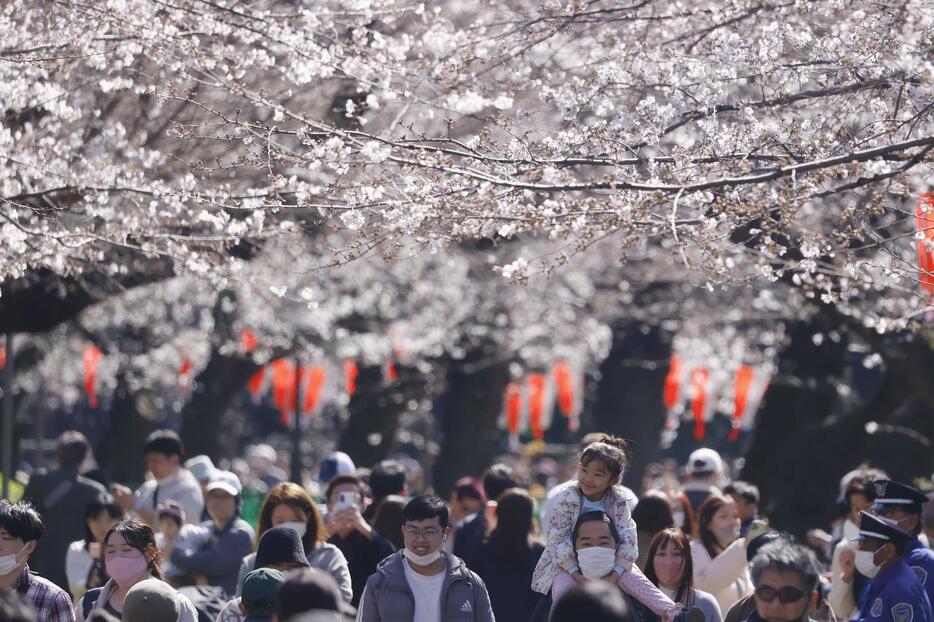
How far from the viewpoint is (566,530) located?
6645 mm

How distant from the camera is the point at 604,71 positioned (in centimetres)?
783

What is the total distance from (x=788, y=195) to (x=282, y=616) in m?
3.89

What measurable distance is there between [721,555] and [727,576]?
0.13 metres

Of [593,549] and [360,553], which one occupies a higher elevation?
[593,549]

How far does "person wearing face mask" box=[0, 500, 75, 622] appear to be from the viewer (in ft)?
20.8

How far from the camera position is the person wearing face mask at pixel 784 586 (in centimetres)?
493

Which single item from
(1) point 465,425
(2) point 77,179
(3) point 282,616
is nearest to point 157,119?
(2) point 77,179

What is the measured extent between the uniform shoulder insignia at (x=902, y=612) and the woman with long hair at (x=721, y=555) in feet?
3.30

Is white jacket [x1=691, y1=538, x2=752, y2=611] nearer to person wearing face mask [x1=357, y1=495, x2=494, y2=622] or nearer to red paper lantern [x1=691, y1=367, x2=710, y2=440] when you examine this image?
person wearing face mask [x1=357, y1=495, x2=494, y2=622]

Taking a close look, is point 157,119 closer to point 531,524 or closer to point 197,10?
point 197,10

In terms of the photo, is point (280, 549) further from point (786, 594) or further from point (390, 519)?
point (390, 519)

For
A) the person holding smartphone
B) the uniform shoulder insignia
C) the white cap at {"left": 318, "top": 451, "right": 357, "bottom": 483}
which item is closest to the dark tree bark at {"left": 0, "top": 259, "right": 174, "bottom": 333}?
the white cap at {"left": 318, "top": 451, "right": 357, "bottom": 483}

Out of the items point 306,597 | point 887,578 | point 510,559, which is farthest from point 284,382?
point 306,597

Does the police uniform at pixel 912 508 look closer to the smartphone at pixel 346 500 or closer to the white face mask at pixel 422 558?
the white face mask at pixel 422 558
